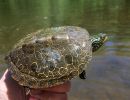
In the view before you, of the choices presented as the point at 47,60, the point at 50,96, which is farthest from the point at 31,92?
the point at 47,60

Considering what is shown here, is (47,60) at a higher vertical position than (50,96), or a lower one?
higher

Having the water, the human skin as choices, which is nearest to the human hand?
the human skin

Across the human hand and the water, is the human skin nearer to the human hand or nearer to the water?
the human hand

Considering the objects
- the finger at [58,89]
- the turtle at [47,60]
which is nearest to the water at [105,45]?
the turtle at [47,60]

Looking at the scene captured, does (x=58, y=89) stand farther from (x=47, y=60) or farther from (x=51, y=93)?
(x=47, y=60)

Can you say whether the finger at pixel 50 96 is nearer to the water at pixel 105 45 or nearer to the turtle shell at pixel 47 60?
the turtle shell at pixel 47 60
